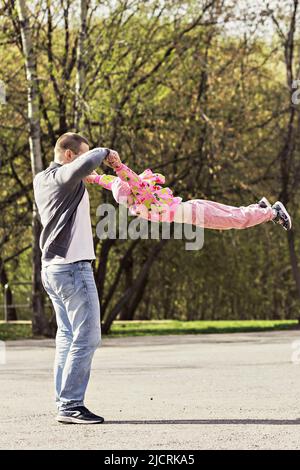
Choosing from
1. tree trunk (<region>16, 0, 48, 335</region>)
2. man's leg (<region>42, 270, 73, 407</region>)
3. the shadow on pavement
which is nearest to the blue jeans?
man's leg (<region>42, 270, 73, 407</region>)

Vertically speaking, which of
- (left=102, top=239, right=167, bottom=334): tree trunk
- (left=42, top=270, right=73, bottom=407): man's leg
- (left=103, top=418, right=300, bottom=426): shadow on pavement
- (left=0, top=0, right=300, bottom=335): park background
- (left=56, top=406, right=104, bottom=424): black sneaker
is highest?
(left=0, top=0, right=300, bottom=335): park background

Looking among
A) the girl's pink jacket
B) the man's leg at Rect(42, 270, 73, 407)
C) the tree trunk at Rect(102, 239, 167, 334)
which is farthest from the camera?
the tree trunk at Rect(102, 239, 167, 334)

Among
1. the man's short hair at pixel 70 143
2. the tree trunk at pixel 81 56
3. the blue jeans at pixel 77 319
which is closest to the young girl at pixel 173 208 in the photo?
the man's short hair at pixel 70 143

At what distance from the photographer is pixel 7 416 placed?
8.14m

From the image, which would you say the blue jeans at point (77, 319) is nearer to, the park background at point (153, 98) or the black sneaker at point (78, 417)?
the black sneaker at point (78, 417)

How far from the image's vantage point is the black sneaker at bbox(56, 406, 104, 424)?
762 cm

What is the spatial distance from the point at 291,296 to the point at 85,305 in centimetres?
2859

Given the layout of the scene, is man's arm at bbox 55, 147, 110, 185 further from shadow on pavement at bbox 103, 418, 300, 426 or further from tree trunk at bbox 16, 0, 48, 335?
tree trunk at bbox 16, 0, 48, 335

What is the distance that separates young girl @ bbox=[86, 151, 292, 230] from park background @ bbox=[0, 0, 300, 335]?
10.2m

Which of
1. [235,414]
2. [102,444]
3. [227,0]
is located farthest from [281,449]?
[227,0]

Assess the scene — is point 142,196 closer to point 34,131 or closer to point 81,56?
point 34,131

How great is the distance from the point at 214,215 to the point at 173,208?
12.3 inches

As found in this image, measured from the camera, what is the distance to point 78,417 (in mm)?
7656
